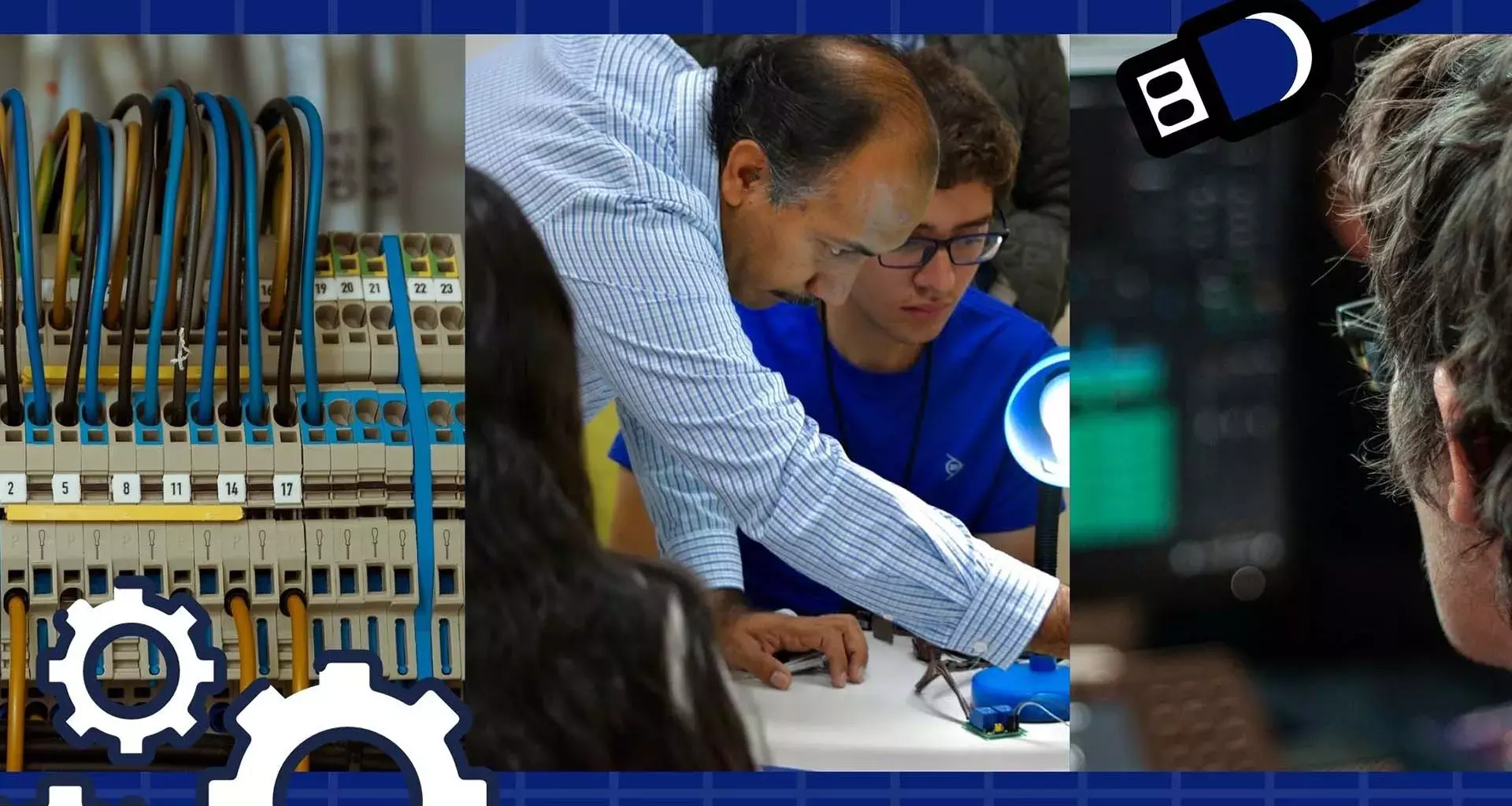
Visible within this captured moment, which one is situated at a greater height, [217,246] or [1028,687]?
[217,246]

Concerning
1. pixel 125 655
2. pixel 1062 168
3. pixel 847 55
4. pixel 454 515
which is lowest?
pixel 125 655

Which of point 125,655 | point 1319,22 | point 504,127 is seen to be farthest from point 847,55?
point 125,655

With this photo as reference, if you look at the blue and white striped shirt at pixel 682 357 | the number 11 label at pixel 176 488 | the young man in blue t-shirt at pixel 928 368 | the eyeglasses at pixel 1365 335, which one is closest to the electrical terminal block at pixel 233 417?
the number 11 label at pixel 176 488

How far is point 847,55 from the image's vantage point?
2240 mm

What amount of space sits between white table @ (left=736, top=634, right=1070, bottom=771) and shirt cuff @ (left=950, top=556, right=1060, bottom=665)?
0.06 metres

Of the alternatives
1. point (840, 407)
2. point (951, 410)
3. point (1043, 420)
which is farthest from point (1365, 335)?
point (840, 407)

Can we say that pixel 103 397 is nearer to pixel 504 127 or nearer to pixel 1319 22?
pixel 504 127

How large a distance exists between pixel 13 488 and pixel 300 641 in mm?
498

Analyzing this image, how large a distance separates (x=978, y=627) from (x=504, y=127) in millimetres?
1049

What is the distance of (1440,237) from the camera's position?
224 centimetres

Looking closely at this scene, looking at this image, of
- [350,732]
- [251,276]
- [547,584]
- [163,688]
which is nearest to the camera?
[350,732]

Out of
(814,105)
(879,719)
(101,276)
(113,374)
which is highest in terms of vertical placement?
(814,105)

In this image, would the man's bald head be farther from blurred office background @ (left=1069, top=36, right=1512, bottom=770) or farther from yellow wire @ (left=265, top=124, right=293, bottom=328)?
yellow wire @ (left=265, top=124, right=293, bottom=328)

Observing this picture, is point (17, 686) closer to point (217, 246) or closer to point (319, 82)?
point (217, 246)
